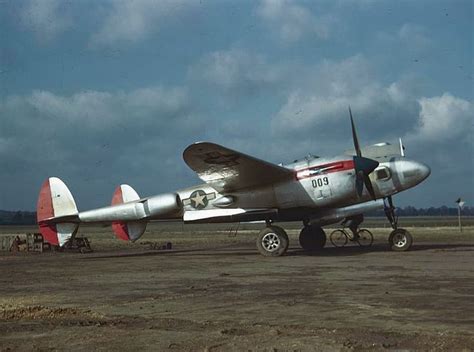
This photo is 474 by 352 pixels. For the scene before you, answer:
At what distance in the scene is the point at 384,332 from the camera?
685 centimetres

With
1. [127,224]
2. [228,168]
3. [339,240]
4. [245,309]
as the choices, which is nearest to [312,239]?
[228,168]

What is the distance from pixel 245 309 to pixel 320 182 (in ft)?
37.0

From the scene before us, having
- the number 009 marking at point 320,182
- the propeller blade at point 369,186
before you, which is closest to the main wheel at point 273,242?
the number 009 marking at point 320,182

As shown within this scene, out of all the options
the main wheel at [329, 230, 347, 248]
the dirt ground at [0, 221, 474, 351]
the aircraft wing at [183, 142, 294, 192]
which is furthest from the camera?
the main wheel at [329, 230, 347, 248]

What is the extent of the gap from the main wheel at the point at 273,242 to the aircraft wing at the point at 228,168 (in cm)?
174

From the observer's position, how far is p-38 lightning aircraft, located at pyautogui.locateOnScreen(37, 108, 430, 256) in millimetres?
19375

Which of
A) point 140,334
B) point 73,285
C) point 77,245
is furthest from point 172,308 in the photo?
point 77,245

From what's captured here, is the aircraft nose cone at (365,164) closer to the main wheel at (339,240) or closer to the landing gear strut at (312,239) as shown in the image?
the landing gear strut at (312,239)

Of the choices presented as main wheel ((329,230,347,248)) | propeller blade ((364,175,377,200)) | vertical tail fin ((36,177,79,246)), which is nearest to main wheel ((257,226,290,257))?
propeller blade ((364,175,377,200))

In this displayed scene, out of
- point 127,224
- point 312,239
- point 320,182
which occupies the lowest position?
point 312,239

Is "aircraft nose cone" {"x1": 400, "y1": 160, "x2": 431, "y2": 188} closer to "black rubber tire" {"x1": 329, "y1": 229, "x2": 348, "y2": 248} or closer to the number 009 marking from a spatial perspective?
the number 009 marking

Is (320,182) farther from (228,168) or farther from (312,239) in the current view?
(312,239)

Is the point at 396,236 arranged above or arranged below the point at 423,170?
below

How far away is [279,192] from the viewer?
20.2 meters
